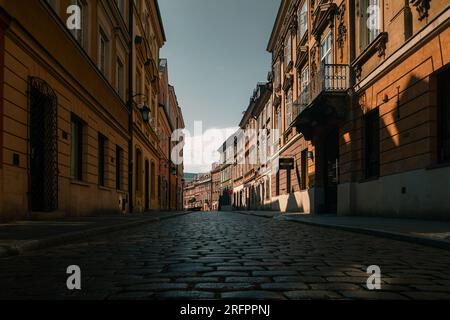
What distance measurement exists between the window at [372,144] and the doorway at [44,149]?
9987mm

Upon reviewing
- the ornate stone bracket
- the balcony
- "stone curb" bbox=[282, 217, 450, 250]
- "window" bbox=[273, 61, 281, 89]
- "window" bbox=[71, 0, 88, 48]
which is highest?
"window" bbox=[273, 61, 281, 89]

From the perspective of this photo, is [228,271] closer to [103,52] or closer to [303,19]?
[103,52]

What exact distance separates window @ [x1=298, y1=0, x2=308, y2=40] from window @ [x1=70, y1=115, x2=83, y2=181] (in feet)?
48.0

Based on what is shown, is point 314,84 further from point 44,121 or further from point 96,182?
point 44,121

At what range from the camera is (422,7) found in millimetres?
11883

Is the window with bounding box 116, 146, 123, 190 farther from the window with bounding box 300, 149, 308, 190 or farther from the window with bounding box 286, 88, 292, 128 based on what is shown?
the window with bounding box 286, 88, 292, 128

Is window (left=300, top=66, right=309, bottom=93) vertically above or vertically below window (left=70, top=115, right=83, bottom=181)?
above

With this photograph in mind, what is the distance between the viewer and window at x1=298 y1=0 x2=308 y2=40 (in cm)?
2484

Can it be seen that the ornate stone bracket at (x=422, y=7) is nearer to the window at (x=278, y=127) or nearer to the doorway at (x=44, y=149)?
the doorway at (x=44, y=149)

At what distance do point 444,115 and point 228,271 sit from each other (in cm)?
918

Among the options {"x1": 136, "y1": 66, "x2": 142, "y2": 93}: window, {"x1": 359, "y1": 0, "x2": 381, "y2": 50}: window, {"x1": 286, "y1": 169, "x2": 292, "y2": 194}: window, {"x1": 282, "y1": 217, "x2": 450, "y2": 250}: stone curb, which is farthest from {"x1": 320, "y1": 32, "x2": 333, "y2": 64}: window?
{"x1": 282, "y1": 217, "x2": 450, "y2": 250}: stone curb

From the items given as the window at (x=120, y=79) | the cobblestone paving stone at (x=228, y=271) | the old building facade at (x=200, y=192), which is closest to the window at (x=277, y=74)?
the window at (x=120, y=79)

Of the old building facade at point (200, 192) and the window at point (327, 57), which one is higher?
Answer: the window at point (327, 57)

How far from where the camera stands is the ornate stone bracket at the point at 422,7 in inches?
461
